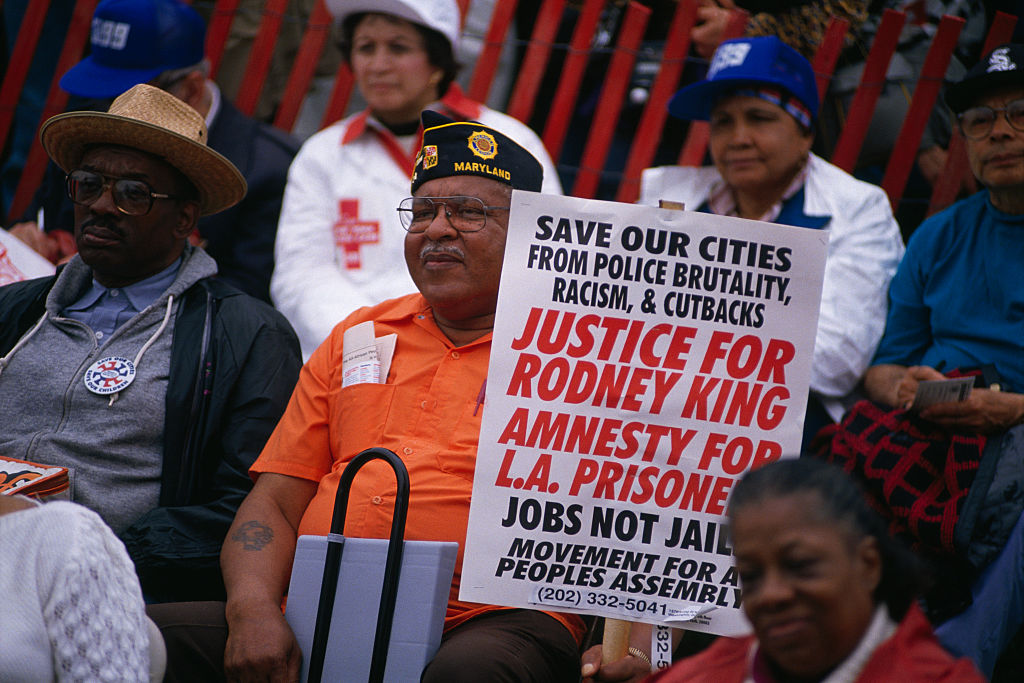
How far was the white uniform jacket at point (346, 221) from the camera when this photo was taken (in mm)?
4941

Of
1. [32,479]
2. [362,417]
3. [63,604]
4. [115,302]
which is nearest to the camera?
[63,604]

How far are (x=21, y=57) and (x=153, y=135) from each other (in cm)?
302

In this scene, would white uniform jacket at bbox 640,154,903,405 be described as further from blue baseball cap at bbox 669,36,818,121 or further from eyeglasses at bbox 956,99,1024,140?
eyeglasses at bbox 956,99,1024,140

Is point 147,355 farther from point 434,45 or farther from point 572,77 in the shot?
point 572,77

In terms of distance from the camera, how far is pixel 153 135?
4059mm

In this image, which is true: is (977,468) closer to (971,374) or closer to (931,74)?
(971,374)

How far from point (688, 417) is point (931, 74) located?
3134 millimetres

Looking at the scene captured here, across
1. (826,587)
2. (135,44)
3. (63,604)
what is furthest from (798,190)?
(63,604)

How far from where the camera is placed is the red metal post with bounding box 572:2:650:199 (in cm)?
586

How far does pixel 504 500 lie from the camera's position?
3072 millimetres

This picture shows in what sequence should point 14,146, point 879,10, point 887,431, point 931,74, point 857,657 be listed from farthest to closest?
point 14,146
point 879,10
point 931,74
point 887,431
point 857,657

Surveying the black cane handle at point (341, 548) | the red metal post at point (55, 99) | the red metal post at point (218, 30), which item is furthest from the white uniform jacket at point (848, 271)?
the red metal post at point (55, 99)

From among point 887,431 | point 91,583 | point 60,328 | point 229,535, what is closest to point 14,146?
point 60,328

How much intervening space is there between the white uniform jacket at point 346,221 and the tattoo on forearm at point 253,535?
1422 millimetres
